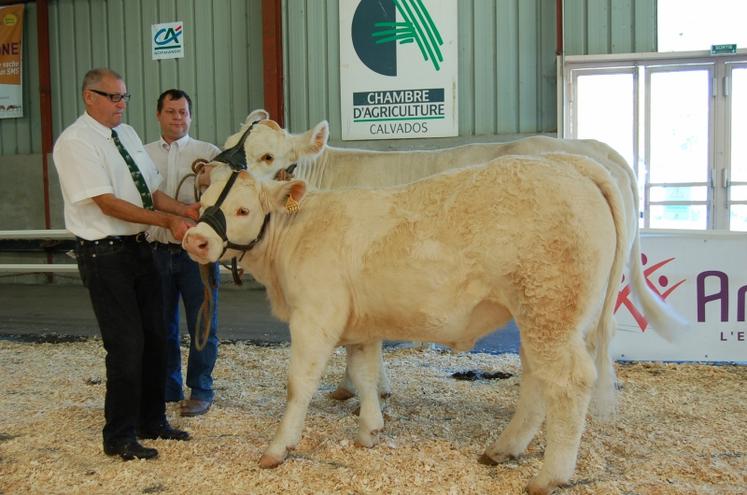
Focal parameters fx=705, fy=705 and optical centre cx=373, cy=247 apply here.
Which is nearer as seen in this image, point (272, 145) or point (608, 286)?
point (608, 286)

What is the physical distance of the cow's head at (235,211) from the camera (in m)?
3.62

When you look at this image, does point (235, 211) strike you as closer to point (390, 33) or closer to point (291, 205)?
point (291, 205)

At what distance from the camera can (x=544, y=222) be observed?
3223 millimetres

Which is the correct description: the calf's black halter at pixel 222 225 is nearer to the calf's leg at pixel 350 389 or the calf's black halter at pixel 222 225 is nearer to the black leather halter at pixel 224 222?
the black leather halter at pixel 224 222

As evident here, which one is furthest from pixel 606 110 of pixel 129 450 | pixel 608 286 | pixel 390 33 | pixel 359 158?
pixel 129 450

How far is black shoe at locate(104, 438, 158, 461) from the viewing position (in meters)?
3.79

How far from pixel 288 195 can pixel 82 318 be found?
6.36 metres

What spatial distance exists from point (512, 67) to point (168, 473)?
8.36 metres

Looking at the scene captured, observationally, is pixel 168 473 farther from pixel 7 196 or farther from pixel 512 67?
pixel 7 196

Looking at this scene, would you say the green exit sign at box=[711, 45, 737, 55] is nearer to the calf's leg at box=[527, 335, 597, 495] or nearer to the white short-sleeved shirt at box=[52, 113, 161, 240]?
the calf's leg at box=[527, 335, 597, 495]

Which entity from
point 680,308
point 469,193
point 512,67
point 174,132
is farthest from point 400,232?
point 512,67

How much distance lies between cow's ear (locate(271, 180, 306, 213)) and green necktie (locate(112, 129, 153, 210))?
0.79 m

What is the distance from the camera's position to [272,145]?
16.4 feet

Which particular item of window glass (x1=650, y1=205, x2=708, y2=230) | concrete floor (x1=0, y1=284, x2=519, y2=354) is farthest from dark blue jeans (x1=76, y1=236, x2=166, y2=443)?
window glass (x1=650, y1=205, x2=708, y2=230)
